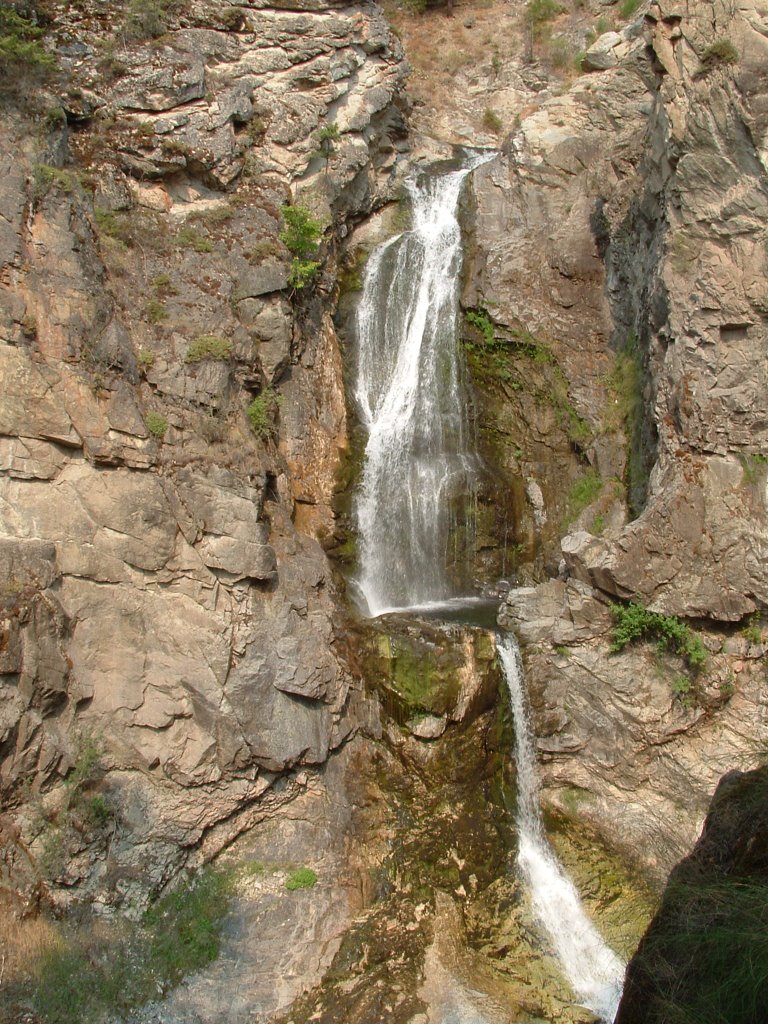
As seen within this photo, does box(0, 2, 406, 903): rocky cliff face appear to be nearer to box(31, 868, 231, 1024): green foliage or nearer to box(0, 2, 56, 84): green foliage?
box(31, 868, 231, 1024): green foliage

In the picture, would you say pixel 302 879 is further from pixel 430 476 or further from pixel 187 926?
pixel 430 476

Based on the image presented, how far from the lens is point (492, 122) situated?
2202 centimetres

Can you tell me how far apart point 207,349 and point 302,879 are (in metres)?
7.37

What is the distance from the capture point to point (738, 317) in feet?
35.5

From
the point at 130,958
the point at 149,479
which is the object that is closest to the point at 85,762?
the point at 130,958

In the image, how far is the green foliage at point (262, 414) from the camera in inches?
474

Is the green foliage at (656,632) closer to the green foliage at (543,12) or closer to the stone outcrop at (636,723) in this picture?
the stone outcrop at (636,723)

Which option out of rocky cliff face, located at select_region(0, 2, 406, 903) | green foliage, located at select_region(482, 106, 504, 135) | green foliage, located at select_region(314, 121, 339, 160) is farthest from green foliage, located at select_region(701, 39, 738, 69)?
green foliage, located at select_region(482, 106, 504, 135)

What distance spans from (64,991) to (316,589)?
5616 millimetres

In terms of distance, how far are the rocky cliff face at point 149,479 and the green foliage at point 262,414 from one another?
49mm

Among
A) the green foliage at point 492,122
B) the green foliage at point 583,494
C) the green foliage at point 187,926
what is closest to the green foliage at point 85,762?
the green foliage at point 187,926

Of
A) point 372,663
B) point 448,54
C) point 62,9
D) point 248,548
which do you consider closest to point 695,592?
point 372,663

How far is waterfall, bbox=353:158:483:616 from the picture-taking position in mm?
13352

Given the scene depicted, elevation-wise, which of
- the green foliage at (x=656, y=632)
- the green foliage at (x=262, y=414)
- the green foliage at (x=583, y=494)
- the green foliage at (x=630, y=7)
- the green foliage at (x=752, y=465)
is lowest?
the green foliage at (x=656, y=632)
